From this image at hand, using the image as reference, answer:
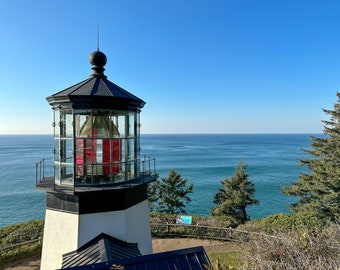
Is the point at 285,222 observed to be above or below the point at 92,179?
below

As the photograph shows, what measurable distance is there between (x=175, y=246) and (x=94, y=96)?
883 cm

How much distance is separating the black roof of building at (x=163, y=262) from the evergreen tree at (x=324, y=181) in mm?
10592

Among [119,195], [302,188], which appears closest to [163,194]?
[302,188]

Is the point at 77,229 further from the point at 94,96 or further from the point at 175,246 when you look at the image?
the point at 175,246

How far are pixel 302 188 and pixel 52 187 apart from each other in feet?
54.0

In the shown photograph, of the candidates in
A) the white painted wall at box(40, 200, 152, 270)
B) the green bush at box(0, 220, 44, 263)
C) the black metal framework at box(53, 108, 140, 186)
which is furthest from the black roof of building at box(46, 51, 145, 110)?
the green bush at box(0, 220, 44, 263)

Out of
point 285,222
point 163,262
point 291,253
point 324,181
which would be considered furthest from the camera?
point 324,181

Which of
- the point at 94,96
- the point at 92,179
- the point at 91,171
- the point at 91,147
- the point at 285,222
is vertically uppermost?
the point at 94,96

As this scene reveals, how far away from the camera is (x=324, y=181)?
13594 millimetres

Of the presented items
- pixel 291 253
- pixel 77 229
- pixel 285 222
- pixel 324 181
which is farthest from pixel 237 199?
pixel 77 229

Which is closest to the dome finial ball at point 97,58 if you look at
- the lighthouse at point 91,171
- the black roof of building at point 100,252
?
the lighthouse at point 91,171

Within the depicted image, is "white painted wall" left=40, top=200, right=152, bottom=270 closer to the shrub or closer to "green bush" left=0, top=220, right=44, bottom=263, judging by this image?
the shrub

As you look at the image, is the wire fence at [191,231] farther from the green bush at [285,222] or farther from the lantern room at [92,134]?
the lantern room at [92,134]

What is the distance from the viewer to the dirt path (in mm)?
8727
